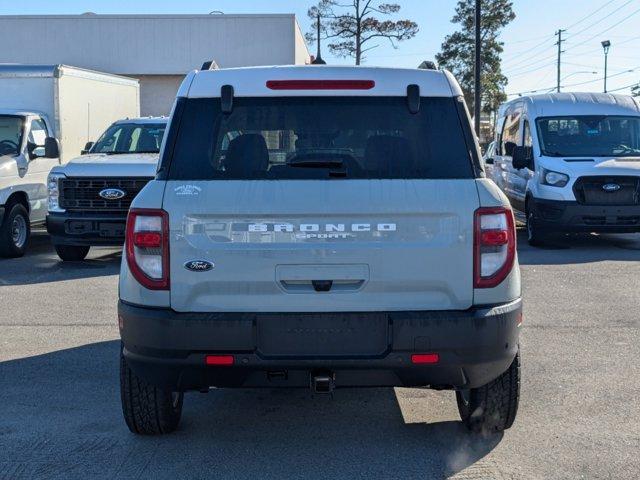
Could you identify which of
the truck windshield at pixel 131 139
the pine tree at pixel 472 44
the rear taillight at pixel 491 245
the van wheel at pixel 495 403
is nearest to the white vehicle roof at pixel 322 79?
the rear taillight at pixel 491 245

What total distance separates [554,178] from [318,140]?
932 centimetres

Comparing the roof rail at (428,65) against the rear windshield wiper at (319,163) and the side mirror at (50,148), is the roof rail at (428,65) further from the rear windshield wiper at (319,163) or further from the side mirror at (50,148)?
the side mirror at (50,148)

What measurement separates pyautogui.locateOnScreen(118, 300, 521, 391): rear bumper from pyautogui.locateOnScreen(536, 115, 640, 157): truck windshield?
392 inches

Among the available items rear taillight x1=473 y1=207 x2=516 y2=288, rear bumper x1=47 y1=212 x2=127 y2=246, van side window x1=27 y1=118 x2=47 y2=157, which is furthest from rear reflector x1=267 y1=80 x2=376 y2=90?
van side window x1=27 y1=118 x2=47 y2=157

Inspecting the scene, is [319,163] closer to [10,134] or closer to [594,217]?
[594,217]

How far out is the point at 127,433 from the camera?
501 centimetres

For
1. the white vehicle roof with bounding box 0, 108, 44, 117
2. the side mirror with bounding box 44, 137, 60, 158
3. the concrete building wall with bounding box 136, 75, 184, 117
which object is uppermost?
the concrete building wall with bounding box 136, 75, 184, 117

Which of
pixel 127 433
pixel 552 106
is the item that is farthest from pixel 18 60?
pixel 127 433

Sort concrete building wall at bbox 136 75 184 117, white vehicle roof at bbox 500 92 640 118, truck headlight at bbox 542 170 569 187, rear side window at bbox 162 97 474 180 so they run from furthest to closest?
concrete building wall at bbox 136 75 184 117 → white vehicle roof at bbox 500 92 640 118 → truck headlight at bbox 542 170 569 187 → rear side window at bbox 162 97 474 180

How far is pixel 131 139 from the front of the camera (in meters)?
12.8

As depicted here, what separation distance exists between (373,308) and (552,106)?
1094 centimetres

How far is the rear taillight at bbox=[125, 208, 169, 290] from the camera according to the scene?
4.10 meters

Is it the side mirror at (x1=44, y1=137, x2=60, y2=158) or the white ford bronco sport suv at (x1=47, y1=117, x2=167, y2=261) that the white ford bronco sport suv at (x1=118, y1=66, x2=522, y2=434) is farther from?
the side mirror at (x1=44, y1=137, x2=60, y2=158)

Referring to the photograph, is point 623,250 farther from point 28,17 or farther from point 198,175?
point 28,17
